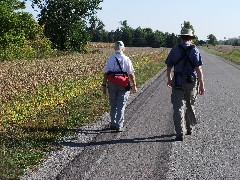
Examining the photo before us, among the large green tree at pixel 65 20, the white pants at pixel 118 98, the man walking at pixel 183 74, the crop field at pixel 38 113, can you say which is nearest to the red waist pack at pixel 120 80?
the white pants at pixel 118 98

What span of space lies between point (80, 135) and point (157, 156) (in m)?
1.97

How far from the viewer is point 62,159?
6.26m

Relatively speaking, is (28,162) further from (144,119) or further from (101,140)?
(144,119)

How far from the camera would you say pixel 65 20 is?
52281 mm

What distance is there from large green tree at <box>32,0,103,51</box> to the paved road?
4288cm

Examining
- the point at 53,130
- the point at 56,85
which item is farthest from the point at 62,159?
the point at 56,85

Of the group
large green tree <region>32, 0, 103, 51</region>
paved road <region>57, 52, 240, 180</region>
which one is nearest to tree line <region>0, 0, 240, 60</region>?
large green tree <region>32, 0, 103, 51</region>

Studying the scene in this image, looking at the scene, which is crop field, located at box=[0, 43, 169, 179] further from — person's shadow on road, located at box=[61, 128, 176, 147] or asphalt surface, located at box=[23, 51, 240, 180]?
asphalt surface, located at box=[23, 51, 240, 180]

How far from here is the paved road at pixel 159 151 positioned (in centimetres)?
566

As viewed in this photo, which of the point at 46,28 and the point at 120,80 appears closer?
the point at 120,80

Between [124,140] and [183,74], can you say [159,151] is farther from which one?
[183,74]

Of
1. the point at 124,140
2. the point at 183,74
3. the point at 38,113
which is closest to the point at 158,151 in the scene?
the point at 124,140

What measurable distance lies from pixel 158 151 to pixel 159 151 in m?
0.02

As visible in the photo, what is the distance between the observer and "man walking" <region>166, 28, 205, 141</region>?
7488mm
